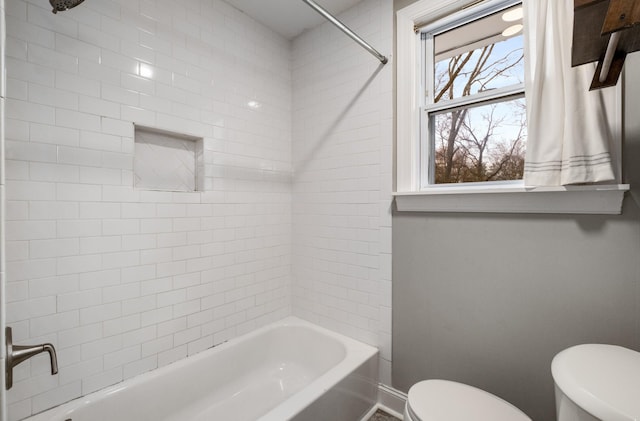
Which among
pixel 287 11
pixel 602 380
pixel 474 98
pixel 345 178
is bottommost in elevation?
pixel 602 380

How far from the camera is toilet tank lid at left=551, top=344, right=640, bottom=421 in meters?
0.72

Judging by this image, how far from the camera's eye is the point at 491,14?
1.58 meters

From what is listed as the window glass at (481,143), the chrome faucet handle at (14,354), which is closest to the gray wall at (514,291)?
the window glass at (481,143)

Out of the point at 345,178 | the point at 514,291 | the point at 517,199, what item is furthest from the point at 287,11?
the point at 514,291

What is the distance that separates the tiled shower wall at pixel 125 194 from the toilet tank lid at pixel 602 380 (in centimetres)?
175

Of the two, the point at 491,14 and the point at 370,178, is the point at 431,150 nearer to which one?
the point at 370,178

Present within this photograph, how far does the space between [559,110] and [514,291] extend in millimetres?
832

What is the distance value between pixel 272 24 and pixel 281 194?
127 centimetres

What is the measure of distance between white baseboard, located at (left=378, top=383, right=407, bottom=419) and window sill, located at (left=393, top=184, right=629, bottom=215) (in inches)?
45.0

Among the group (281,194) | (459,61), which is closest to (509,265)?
(459,61)

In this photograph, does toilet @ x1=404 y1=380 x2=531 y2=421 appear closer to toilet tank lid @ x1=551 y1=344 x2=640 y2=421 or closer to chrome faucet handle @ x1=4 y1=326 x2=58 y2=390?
toilet tank lid @ x1=551 y1=344 x2=640 y2=421

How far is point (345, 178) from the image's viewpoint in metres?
2.05

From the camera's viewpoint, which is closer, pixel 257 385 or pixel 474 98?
pixel 474 98

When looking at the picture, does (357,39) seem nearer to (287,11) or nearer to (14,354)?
(287,11)
